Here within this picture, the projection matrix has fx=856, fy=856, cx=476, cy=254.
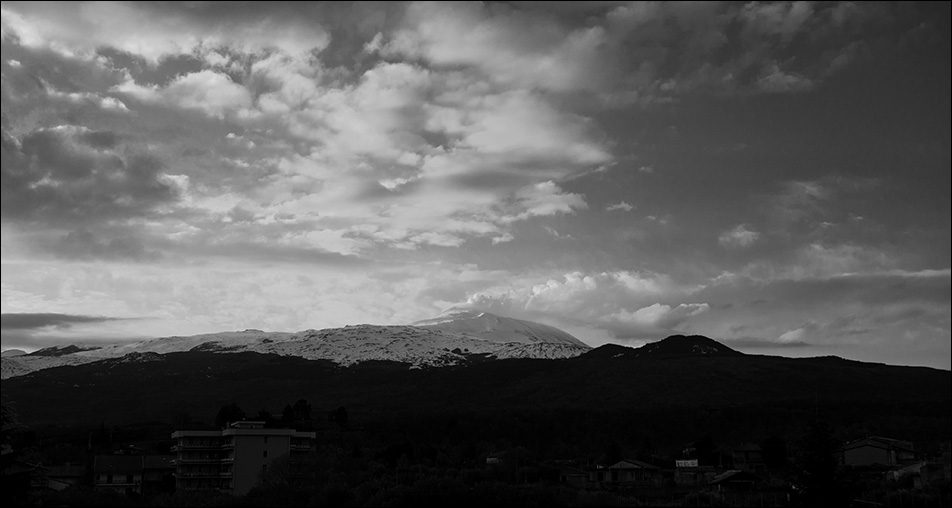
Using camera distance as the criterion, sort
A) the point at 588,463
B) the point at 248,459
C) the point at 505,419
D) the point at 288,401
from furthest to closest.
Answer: the point at 288,401, the point at 505,419, the point at 588,463, the point at 248,459

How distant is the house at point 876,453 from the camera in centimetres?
7294

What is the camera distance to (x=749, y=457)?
82.8 metres

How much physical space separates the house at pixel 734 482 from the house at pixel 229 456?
108 feet

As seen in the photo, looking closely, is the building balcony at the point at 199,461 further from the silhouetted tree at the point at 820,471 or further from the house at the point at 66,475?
the silhouetted tree at the point at 820,471

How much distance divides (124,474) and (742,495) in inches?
2019

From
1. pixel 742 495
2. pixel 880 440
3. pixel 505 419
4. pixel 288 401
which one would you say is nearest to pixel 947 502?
pixel 742 495

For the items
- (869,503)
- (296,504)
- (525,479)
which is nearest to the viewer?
(869,503)

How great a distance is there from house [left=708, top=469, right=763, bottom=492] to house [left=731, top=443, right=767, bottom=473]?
17240mm

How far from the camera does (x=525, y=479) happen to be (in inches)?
2638

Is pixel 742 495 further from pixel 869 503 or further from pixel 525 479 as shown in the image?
pixel 525 479

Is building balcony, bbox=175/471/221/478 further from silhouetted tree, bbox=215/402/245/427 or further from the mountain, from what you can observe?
the mountain

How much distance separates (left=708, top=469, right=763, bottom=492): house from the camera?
204ft

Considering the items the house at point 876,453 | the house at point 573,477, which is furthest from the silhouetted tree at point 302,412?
the house at point 876,453

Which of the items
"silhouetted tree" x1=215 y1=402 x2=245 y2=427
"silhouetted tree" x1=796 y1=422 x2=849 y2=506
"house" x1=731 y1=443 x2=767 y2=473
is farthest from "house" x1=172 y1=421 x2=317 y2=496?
"silhouetted tree" x1=796 y1=422 x2=849 y2=506
